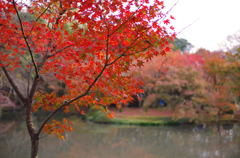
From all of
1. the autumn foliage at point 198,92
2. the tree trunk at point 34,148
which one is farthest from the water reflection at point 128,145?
the tree trunk at point 34,148

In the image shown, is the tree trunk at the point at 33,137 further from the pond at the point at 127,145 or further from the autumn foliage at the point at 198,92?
the autumn foliage at the point at 198,92

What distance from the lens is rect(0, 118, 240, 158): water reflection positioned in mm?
6016

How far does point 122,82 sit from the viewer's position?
6.20 feet

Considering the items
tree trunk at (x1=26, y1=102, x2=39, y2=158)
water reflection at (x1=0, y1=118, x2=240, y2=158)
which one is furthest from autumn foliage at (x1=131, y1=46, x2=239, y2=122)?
tree trunk at (x1=26, y1=102, x2=39, y2=158)

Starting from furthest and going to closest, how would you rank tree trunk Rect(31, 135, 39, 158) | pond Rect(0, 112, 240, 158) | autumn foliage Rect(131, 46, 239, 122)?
autumn foliage Rect(131, 46, 239, 122) < pond Rect(0, 112, 240, 158) < tree trunk Rect(31, 135, 39, 158)

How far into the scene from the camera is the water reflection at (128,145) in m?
6.02

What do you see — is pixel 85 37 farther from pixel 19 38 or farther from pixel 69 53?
pixel 19 38

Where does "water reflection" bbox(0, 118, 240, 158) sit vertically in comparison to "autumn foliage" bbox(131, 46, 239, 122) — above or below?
below

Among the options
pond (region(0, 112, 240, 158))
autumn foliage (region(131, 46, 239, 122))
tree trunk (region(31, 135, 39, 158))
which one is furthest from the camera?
autumn foliage (region(131, 46, 239, 122))

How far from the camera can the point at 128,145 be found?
7227 millimetres

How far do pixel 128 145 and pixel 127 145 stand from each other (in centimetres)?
4

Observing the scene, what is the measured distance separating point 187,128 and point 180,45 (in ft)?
48.4

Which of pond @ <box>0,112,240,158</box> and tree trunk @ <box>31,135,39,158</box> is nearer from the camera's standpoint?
tree trunk @ <box>31,135,39,158</box>

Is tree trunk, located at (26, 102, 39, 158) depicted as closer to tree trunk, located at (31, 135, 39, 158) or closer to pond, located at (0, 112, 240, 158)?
tree trunk, located at (31, 135, 39, 158)
